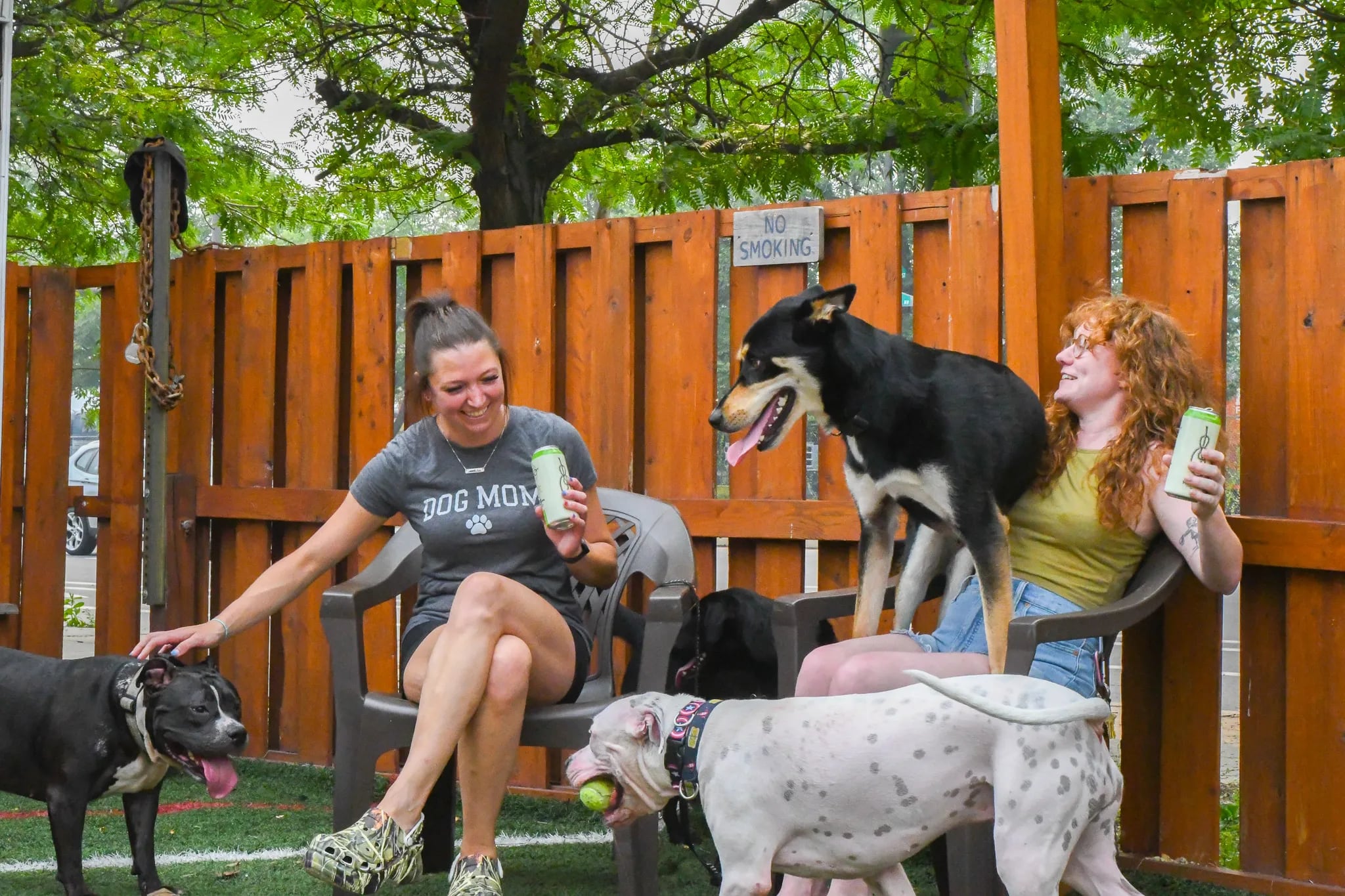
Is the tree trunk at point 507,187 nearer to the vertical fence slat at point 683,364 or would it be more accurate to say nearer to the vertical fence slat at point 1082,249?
the vertical fence slat at point 683,364

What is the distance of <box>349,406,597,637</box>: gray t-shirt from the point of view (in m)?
3.32

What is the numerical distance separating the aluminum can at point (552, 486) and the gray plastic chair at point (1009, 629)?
60cm

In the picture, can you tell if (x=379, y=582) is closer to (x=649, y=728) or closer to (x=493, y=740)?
(x=493, y=740)

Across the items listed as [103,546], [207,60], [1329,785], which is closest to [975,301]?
[1329,785]

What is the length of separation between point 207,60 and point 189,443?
308 cm

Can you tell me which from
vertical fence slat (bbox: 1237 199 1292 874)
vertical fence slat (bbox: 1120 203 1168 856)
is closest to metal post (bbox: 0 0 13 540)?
vertical fence slat (bbox: 1120 203 1168 856)

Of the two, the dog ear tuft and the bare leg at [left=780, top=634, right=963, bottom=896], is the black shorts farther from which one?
the dog ear tuft

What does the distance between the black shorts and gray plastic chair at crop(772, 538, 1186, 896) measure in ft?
1.82

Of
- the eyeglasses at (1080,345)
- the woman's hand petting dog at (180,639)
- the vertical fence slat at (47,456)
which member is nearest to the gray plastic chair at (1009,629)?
the eyeglasses at (1080,345)

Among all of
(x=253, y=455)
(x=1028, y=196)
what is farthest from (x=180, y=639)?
(x=1028, y=196)

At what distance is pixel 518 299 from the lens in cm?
458

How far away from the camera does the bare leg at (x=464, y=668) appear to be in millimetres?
2836

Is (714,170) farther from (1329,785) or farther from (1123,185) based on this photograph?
(1329,785)

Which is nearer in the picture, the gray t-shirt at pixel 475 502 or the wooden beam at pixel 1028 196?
the gray t-shirt at pixel 475 502
